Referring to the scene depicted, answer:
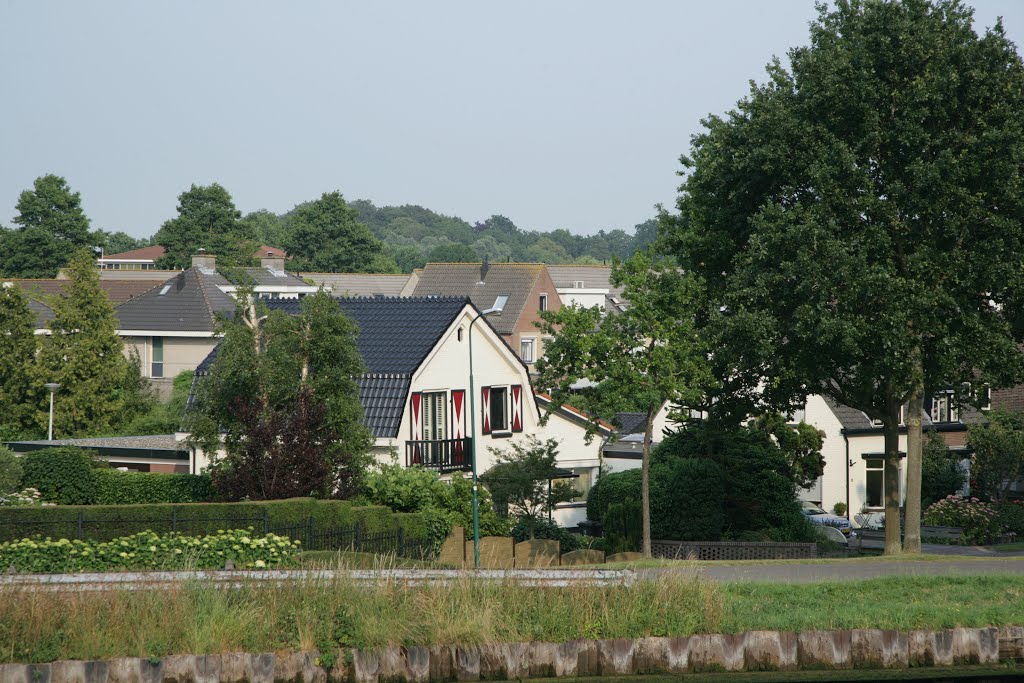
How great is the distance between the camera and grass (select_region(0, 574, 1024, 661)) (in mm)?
18281

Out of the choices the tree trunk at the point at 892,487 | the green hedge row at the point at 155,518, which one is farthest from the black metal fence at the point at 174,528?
the tree trunk at the point at 892,487

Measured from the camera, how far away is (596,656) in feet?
64.0

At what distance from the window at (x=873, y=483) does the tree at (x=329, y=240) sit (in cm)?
10352

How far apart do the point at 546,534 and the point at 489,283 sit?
61.9m

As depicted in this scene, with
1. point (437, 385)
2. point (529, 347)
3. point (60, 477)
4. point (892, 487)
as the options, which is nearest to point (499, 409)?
point (437, 385)

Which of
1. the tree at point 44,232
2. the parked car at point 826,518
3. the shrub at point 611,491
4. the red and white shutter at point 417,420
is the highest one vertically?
the tree at point 44,232

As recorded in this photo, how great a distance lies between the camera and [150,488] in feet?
119

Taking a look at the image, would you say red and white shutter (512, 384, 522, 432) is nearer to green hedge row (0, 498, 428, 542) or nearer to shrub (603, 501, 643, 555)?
shrub (603, 501, 643, 555)

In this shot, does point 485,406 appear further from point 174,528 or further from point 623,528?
point 174,528

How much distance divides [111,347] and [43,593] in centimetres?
3647

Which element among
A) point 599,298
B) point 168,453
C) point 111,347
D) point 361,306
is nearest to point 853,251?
point 361,306

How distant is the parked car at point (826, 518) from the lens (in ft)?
156

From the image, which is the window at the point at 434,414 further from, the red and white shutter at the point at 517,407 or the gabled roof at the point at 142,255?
the gabled roof at the point at 142,255

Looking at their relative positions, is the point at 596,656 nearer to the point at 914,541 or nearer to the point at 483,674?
the point at 483,674
